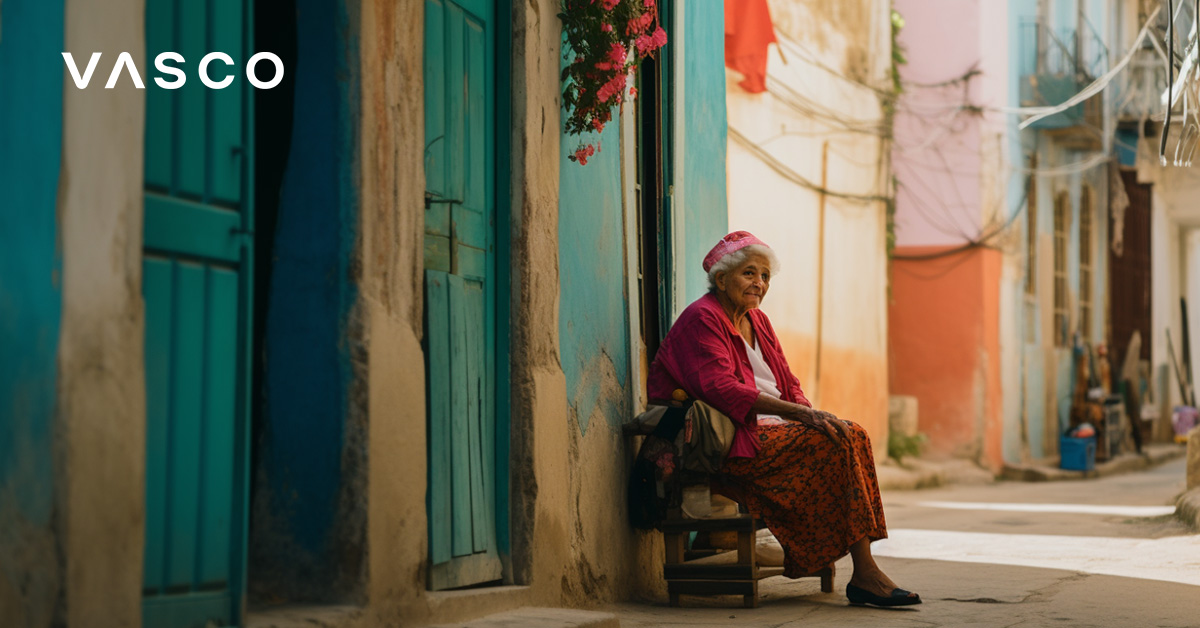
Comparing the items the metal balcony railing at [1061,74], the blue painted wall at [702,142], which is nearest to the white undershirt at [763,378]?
the blue painted wall at [702,142]

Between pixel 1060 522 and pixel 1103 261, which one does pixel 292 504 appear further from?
pixel 1103 261

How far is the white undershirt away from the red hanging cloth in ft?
17.0

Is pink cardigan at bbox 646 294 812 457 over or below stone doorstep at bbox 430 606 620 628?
over

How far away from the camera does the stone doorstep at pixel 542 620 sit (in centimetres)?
429

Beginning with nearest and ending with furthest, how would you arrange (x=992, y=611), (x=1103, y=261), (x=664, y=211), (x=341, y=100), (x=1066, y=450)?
(x=341, y=100) → (x=992, y=611) → (x=664, y=211) → (x=1066, y=450) → (x=1103, y=261)

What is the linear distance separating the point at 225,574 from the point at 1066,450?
15.4 metres

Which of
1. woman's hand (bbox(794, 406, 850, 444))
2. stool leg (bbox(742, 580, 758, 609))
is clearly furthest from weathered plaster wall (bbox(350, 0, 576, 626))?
woman's hand (bbox(794, 406, 850, 444))

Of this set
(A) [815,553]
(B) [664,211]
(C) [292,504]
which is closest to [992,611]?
(A) [815,553]

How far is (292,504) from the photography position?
4004mm

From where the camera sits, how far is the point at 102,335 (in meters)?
2.94

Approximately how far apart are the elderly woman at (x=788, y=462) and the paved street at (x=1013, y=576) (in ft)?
0.72

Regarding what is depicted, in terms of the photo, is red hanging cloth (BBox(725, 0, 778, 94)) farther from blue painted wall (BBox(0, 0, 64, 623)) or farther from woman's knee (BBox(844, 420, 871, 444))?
blue painted wall (BBox(0, 0, 64, 623))

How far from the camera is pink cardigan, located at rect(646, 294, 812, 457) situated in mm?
5652

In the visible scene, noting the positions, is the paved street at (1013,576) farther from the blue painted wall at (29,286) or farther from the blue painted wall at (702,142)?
the blue painted wall at (29,286)
